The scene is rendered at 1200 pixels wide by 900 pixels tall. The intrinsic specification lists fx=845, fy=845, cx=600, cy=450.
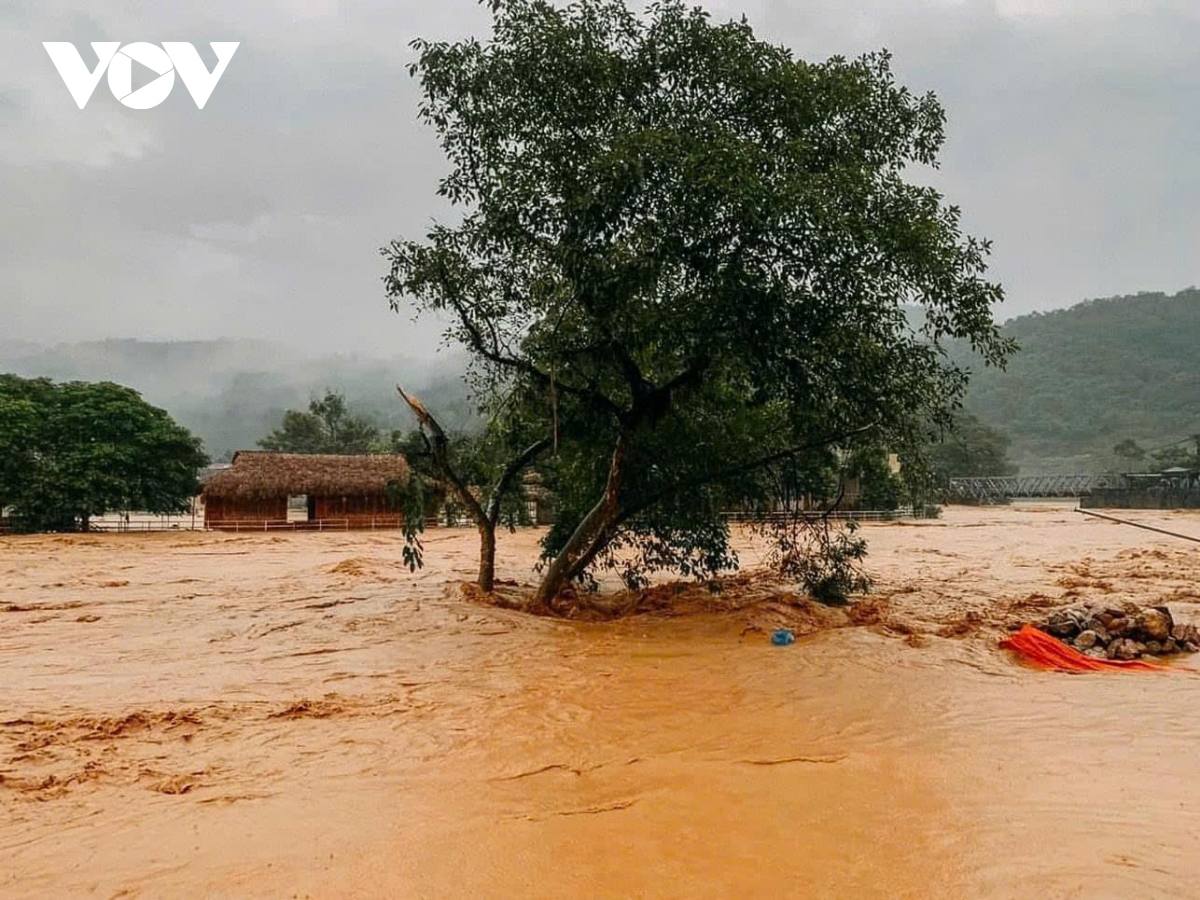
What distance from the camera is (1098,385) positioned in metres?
105

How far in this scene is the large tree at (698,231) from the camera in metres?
8.70

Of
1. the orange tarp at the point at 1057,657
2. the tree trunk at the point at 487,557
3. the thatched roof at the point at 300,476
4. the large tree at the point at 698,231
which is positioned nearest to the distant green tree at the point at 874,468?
the large tree at the point at 698,231

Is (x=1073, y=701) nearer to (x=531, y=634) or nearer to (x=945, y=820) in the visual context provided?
(x=945, y=820)

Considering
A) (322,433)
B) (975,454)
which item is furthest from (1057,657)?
(975,454)

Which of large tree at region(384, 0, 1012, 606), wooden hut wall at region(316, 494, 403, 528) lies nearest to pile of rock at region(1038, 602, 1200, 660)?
large tree at region(384, 0, 1012, 606)

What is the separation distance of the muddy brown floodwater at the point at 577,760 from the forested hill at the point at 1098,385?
86.7m

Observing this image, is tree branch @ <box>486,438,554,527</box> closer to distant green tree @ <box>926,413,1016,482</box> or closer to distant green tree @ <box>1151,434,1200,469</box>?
distant green tree @ <box>926,413,1016,482</box>

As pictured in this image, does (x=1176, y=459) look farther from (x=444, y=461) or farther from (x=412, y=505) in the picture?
(x=412, y=505)

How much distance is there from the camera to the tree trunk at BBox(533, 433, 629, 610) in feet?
35.6

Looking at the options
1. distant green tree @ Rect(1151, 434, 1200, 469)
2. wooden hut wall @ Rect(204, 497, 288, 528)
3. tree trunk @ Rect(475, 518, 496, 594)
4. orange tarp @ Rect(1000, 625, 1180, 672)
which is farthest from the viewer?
distant green tree @ Rect(1151, 434, 1200, 469)

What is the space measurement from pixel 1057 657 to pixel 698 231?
5.56 meters

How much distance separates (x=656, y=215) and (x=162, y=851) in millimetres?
7035

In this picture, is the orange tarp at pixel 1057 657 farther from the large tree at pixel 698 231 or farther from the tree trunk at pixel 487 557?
the tree trunk at pixel 487 557

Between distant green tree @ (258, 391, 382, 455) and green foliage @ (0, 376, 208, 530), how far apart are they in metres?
22.4
